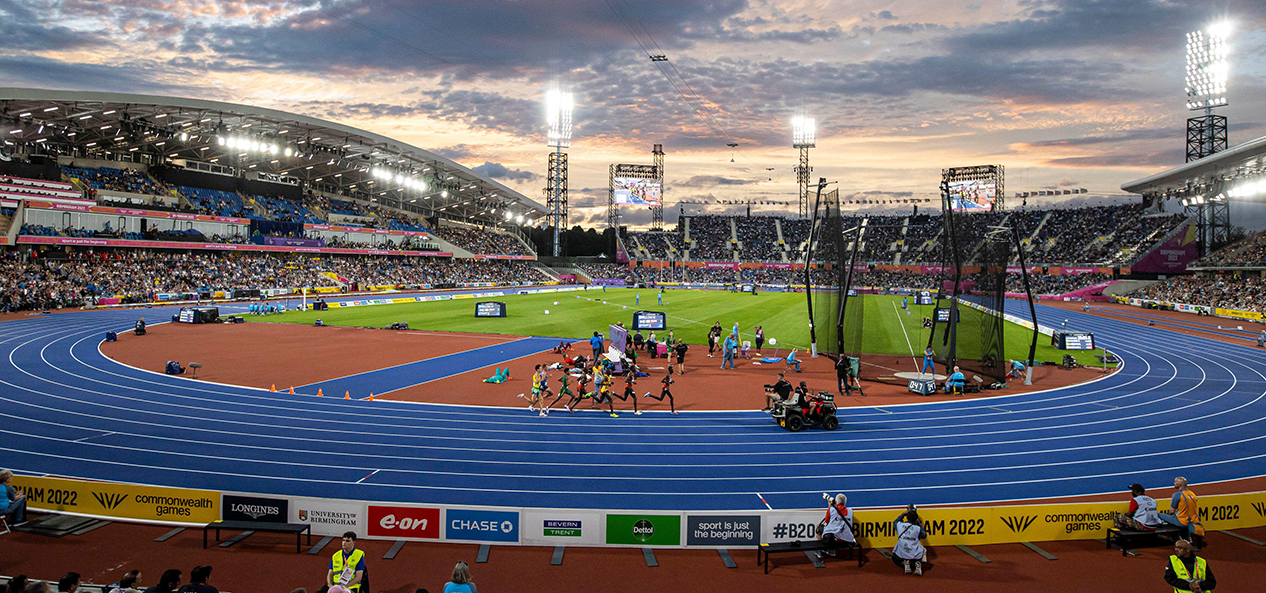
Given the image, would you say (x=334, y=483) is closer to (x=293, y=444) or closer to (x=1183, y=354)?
(x=293, y=444)


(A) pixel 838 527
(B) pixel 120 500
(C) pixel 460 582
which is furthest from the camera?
(B) pixel 120 500

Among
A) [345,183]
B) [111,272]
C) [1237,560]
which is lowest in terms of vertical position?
[1237,560]

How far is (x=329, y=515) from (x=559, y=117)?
75.3 m

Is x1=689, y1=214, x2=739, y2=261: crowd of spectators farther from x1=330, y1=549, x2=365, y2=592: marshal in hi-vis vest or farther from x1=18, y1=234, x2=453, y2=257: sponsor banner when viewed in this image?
x1=330, y1=549, x2=365, y2=592: marshal in hi-vis vest

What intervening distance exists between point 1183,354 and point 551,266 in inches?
3401

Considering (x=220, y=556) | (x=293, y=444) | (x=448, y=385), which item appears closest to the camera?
(x=220, y=556)

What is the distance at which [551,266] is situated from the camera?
106312 millimetres

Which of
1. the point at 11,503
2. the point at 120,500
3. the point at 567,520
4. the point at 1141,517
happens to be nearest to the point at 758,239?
the point at 1141,517

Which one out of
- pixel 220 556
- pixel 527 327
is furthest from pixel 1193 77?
pixel 220 556

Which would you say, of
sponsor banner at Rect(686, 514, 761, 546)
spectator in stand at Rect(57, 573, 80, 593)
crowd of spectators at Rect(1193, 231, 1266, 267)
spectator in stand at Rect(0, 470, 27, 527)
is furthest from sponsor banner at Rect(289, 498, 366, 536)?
crowd of spectators at Rect(1193, 231, 1266, 267)

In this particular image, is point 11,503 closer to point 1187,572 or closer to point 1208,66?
point 1187,572

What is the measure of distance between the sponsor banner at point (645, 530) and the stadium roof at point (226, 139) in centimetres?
5488

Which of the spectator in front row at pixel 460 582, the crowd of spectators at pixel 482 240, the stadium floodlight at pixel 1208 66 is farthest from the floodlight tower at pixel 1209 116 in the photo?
the crowd of spectators at pixel 482 240

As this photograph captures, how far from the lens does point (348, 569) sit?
23.1ft
